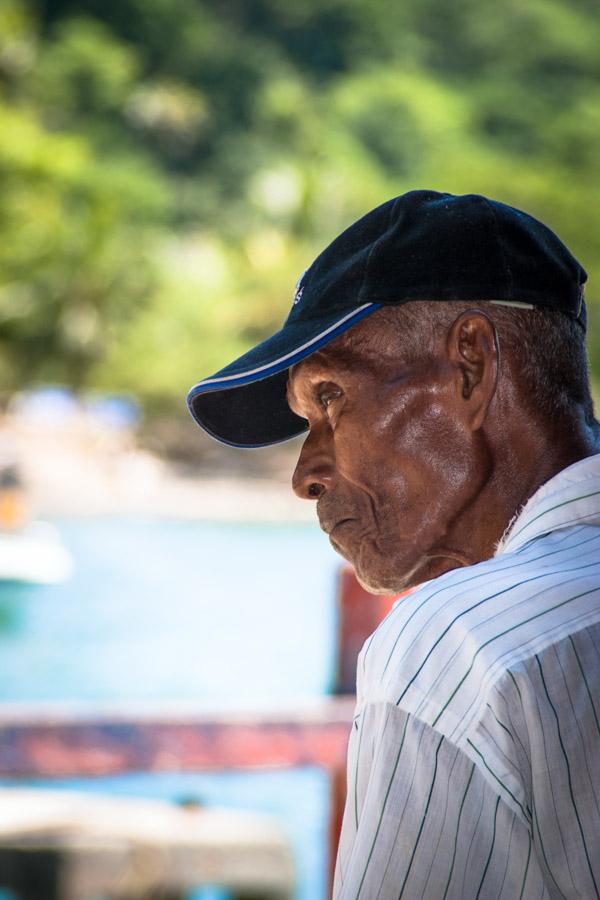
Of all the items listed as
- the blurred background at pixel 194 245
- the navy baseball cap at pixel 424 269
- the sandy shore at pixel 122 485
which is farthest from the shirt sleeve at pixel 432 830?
the sandy shore at pixel 122 485

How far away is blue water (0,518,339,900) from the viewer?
15320mm

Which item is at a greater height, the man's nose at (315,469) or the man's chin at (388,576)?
the man's nose at (315,469)

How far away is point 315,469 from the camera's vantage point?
28.0 inches

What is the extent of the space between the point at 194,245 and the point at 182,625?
8817 mm

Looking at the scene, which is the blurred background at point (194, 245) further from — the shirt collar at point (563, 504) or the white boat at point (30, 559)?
the shirt collar at point (563, 504)

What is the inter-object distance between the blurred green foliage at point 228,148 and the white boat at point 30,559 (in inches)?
193

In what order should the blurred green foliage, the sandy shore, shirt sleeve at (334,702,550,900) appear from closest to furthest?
shirt sleeve at (334,702,550,900), the sandy shore, the blurred green foliage

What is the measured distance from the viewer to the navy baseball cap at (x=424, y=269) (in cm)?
64

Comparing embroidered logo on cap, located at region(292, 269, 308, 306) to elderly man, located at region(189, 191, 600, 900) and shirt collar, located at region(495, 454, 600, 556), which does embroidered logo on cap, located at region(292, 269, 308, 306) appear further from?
shirt collar, located at region(495, 454, 600, 556)

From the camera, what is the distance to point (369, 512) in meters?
0.69

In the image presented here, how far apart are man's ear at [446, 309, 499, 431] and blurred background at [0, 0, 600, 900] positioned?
414 inches

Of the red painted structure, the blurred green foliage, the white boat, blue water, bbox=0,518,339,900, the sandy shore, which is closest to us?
the red painted structure

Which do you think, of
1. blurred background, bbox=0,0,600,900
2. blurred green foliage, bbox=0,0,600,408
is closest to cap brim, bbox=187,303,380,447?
blurred background, bbox=0,0,600,900

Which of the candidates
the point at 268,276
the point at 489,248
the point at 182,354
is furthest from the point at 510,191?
the point at 489,248
